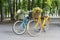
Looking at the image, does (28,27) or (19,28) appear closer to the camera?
(28,27)

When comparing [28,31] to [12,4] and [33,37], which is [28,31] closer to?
[33,37]

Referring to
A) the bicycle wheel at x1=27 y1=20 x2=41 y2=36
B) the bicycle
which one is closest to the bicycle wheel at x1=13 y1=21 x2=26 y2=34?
the bicycle

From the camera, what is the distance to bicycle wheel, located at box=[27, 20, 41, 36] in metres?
8.16

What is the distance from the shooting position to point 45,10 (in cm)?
1400

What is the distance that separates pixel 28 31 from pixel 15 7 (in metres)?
6.21

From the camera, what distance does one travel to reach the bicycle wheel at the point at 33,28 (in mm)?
8156

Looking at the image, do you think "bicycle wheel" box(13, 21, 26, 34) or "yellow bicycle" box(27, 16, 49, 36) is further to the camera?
"bicycle wheel" box(13, 21, 26, 34)

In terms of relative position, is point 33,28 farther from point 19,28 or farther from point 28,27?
point 19,28

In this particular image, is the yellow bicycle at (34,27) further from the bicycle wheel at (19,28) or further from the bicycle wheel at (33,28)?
the bicycle wheel at (19,28)

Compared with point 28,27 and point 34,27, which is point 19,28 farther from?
point 34,27

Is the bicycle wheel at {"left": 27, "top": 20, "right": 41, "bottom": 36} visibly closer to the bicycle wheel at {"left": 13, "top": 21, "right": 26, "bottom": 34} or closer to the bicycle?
the bicycle

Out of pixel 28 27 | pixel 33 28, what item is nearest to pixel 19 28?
pixel 28 27

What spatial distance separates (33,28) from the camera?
847 cm

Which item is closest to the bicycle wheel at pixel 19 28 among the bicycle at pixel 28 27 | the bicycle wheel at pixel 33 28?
the bicycle at pixel 28 27
